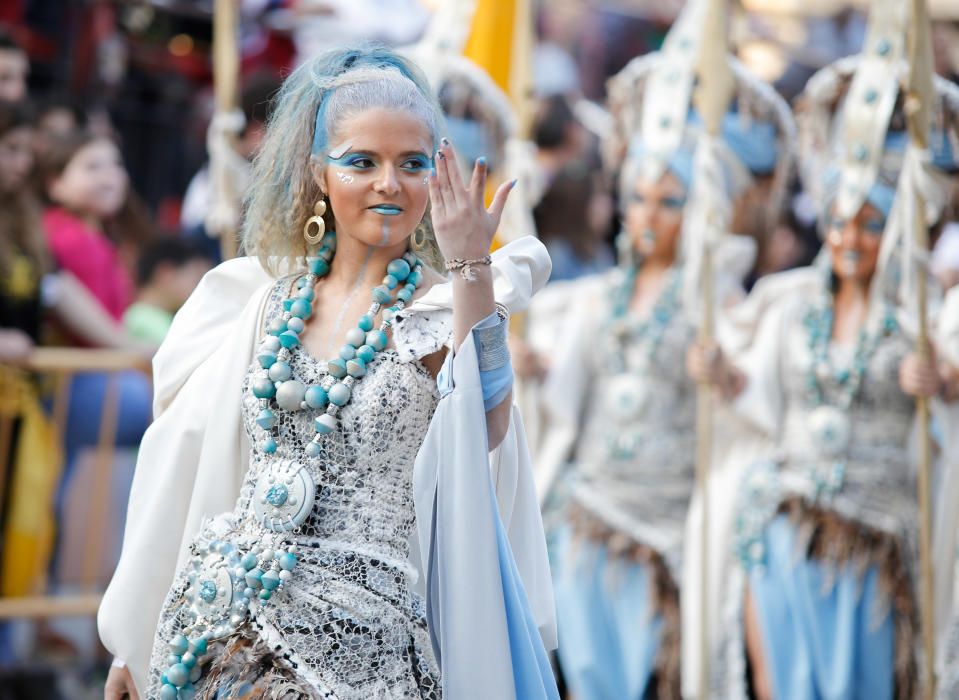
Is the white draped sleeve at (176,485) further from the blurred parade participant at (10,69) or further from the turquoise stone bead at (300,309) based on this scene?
the blurred parade participant at (10,69)

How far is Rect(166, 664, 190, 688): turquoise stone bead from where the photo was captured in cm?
313

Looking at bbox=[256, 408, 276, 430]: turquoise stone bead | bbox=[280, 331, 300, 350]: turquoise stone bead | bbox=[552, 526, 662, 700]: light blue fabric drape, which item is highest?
bbox=[280, 331, 300, 350]: turquoise stone bead

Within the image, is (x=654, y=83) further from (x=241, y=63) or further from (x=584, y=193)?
(x=241, y=63)

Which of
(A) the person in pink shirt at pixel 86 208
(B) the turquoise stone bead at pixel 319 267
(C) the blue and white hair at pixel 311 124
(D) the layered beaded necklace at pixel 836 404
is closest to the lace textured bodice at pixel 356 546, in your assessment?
(B) the turquoise stone bead at pixel 319 267

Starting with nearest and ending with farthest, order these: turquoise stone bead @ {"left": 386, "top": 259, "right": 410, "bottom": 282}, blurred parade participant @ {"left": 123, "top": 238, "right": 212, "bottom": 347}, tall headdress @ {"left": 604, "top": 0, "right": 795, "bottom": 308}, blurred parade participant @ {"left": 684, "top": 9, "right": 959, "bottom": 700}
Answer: turquoise stone bead @ {"left": 386, "top": 259, "right": 410, "bottom": 282} < blurred parade participant @ {"left": 684, "top": 9, "right": 959, "bottom": 700} < tall headdress @ {"left": 604, "top": 0, "right": 795, "bottom": 308} < blurred parade participant @ {"left": 123, "top": 238, "right": 212, "bottom": 347}

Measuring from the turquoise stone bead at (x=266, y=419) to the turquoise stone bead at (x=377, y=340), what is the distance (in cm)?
25

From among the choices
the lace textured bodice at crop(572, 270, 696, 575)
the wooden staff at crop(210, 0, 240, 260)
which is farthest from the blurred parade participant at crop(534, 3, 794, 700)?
the wooden staff at crop(210, 0, 240, 260)

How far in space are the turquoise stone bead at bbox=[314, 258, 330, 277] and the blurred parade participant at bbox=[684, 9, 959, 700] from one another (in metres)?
2.67

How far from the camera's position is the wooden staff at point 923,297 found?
5.23m

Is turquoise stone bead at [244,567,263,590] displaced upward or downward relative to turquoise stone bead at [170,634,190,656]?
upward

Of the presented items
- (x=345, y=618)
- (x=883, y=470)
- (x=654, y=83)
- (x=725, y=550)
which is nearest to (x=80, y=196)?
(x=654, y=83)

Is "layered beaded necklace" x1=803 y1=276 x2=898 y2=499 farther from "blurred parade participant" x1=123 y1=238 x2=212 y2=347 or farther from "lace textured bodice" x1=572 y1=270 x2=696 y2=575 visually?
"blurred parade participant" x1=123 y1=238 x2=212 y2=347

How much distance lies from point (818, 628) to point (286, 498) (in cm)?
307

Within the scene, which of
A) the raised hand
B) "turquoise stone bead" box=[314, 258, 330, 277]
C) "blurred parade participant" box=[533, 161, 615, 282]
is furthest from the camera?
"blurred parade participant" box=[533, 161, 615, 282]
